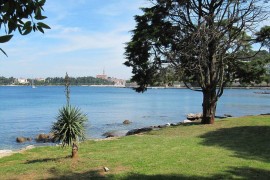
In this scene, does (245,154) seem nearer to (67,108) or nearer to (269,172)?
(269,172)

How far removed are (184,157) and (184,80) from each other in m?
12.5

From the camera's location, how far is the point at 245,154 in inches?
445

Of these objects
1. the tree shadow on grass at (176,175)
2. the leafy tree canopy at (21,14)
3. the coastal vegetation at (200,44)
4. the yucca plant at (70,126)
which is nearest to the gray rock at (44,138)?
the coastal vegetation at (200,44)

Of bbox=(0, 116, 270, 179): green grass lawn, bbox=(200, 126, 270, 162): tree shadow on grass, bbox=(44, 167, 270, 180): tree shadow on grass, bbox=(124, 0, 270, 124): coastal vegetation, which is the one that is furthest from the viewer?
bbox=(124, 0, 270, 124): coastal vegetation

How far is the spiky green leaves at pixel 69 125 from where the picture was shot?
10.3m

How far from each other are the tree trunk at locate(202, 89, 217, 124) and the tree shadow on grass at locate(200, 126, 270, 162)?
3226 mm

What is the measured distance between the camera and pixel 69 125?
34.0ft

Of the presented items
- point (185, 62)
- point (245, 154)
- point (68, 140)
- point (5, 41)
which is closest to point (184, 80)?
point (185, 62)

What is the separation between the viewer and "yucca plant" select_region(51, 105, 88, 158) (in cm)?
1034

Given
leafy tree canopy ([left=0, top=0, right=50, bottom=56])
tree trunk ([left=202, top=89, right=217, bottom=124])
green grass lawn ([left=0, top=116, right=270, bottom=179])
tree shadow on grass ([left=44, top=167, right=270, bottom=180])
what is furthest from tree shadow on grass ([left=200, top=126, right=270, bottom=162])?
leafy tree canopy ([left=0, top=0, right=50, bottom=56])

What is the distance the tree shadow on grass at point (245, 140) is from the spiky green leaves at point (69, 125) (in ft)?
15.7

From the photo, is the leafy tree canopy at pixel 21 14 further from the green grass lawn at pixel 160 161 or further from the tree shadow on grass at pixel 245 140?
the tree shadow on grass at pixel 245 140

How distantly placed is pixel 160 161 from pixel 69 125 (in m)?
2.73

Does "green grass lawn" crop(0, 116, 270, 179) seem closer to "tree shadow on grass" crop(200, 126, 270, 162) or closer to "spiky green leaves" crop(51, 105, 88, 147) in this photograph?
"tree shadow on grass" crop(200, 126, 270, 162)
